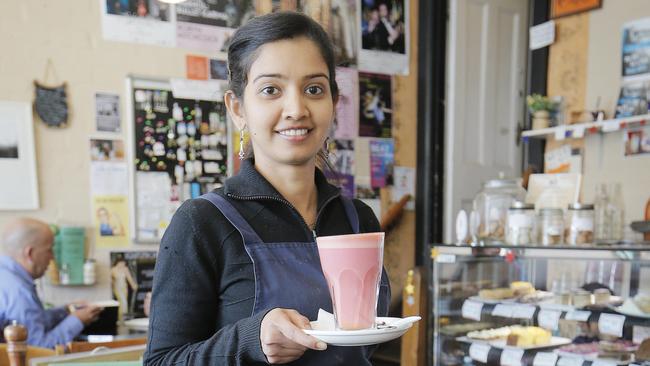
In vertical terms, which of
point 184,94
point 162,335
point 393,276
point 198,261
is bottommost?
point 393,276

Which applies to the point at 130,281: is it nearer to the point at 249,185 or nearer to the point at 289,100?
the point at 249,185

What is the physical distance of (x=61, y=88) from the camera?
3.23 metres

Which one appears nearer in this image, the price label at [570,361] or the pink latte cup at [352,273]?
the pink latte cup at [352,273]

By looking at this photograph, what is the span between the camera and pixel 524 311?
2537mm

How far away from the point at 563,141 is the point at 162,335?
380 cm

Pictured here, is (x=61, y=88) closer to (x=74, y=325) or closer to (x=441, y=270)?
(x=74, y=325)

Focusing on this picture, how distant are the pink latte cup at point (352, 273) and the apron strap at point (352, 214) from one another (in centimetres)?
22

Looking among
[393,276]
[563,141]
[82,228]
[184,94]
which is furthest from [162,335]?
[563,141]

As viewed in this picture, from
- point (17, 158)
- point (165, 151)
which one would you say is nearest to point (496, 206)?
point (165, 151)

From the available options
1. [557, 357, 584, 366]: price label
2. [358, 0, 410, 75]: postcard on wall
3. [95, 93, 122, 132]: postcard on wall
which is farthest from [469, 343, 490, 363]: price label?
[95, 93, 122, 132]: postcard on wall

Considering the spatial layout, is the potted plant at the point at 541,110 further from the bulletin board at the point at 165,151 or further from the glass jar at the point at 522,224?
the bulletin board at the point at 165,151

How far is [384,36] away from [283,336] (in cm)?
381

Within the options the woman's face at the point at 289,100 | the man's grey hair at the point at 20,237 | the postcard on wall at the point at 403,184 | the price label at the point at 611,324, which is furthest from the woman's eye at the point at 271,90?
the postcard on wall at the point at 403,184

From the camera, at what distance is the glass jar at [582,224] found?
97.4 inches
